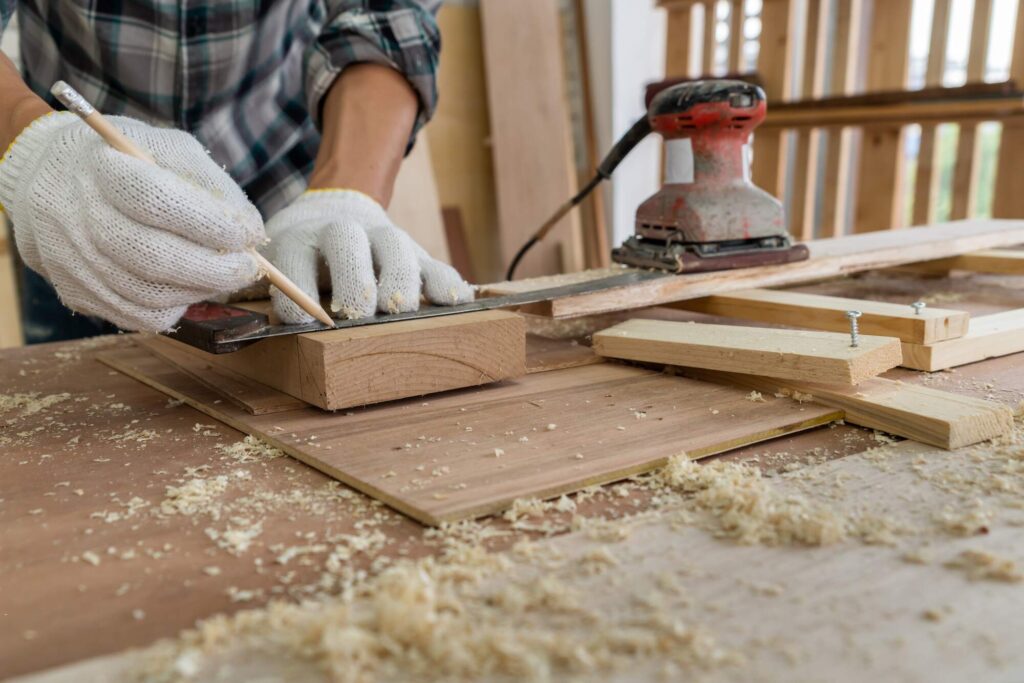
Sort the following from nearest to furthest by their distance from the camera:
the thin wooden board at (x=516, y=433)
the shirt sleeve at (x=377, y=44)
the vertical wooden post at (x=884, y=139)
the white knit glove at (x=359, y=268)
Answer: the thin wooden board at (x=516, y=433) → the white knit glove at (x=359, y=268) → the shirt sleeve at (x=377, y=44) → the vertical wooden post at (x=884, y=139)

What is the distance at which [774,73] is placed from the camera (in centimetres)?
413

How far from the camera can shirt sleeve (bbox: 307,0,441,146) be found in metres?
1.70

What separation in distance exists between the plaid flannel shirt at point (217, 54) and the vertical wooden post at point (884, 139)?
8.72 feet

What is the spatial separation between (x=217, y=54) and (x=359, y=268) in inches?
34.6

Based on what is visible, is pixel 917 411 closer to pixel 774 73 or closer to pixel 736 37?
pixel 774 73

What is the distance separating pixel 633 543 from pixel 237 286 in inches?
25.0

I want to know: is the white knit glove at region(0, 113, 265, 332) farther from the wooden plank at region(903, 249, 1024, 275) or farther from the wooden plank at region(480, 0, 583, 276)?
the wooden plank at region(480, 0, 583, 276)

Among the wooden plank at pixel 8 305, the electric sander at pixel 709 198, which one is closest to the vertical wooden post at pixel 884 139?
the electric sander at pixel 709 198

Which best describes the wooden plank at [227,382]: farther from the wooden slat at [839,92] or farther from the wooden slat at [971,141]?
the wooden slat at [839,92]

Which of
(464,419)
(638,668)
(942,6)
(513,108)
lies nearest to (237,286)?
(464,419)

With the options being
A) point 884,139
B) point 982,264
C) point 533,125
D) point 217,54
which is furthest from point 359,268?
point 884,139

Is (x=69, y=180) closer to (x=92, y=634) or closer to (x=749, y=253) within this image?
(x=92, y=634)

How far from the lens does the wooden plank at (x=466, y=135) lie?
386 cm

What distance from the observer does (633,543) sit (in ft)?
2.43
